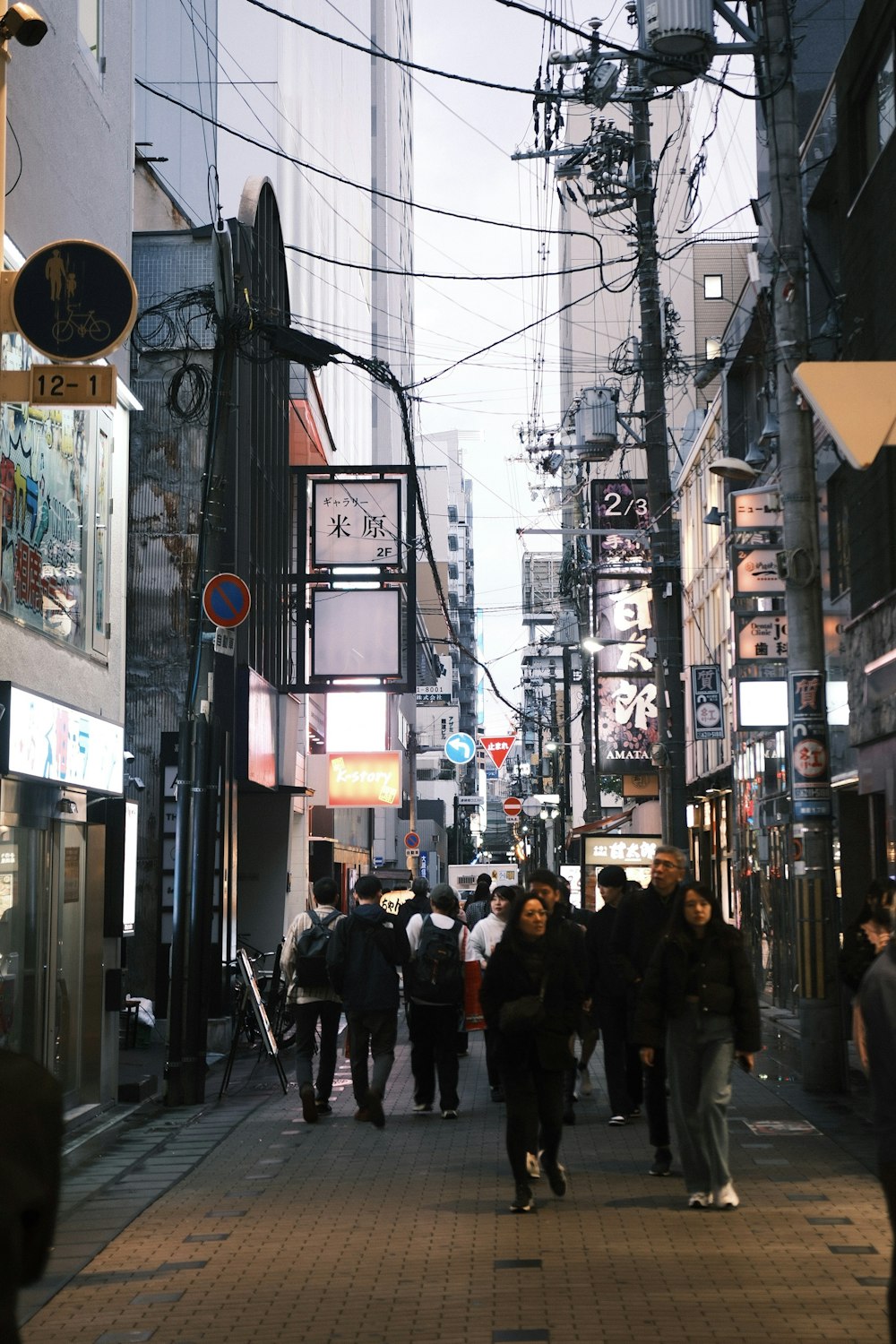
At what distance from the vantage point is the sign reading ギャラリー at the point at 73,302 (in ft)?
32.5

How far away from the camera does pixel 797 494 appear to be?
49.9ft

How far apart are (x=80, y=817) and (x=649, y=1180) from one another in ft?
19.7

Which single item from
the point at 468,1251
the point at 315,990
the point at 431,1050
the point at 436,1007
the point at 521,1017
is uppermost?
the point at 521,1017

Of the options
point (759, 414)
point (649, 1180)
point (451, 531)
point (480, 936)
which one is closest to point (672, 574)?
point (759, 414)

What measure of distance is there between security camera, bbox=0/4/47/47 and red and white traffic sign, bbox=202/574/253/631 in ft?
19.0

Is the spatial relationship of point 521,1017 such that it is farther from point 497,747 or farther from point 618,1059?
point 497,747

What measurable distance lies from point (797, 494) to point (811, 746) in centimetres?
240

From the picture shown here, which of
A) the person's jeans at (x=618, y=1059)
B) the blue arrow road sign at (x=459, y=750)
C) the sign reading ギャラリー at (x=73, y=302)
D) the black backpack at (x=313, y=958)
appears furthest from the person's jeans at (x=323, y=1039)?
the blue arrow road sign at (x=459, y=750)

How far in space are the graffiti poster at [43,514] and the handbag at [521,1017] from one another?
462 centimetres

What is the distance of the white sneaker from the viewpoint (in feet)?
31.0

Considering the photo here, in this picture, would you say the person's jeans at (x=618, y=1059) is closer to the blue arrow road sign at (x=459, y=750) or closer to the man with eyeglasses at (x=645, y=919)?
the man with eyeglasses at (x=645, y=919)

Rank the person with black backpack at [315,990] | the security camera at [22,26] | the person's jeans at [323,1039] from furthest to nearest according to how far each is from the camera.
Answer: the person with black backpack at [315,990] < the person's jeans at [323,1039] < the security camera at [22,26]

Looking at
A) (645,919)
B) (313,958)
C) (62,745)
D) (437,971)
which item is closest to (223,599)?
(62,745)

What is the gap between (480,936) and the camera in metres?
15.0
